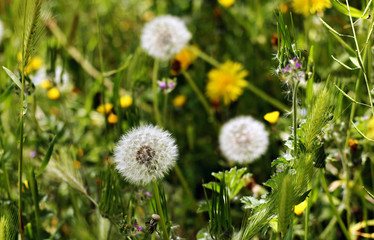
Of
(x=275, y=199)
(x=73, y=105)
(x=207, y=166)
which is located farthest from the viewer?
(x=73, y=105)

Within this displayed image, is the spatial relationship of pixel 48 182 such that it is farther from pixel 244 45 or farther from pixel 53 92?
pixel 244 45

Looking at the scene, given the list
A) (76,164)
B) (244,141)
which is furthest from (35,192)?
(244,141)

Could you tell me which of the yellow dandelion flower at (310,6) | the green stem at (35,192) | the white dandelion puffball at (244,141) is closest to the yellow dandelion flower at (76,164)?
the green stem at (35,192)

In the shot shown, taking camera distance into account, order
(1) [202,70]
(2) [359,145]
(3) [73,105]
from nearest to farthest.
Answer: (2) [359,145] → (3) [73,105] → (1) [202,70]

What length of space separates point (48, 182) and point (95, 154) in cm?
19

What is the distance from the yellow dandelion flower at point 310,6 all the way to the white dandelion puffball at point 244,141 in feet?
1.36

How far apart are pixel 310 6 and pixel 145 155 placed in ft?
2.90

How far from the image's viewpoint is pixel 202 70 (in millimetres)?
1857

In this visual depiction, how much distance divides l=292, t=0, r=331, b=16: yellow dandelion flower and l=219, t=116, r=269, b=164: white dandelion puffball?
0.41 meters

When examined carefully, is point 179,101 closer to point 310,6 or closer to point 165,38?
point 165,38

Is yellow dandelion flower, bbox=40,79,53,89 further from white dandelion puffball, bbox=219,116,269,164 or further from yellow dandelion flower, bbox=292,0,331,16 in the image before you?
yellow dandelion flower, bbox=292,0,331,16

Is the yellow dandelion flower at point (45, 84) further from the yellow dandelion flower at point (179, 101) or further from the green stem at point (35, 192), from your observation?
the green stem at point (35, 192)

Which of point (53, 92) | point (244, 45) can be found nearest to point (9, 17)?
point (53, 92)

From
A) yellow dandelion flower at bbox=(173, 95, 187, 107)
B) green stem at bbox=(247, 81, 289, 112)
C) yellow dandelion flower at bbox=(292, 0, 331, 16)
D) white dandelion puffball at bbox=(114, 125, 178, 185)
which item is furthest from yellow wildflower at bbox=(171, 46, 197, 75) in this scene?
white dandelion puffball at bbox=(114, 125, 178, 185)
